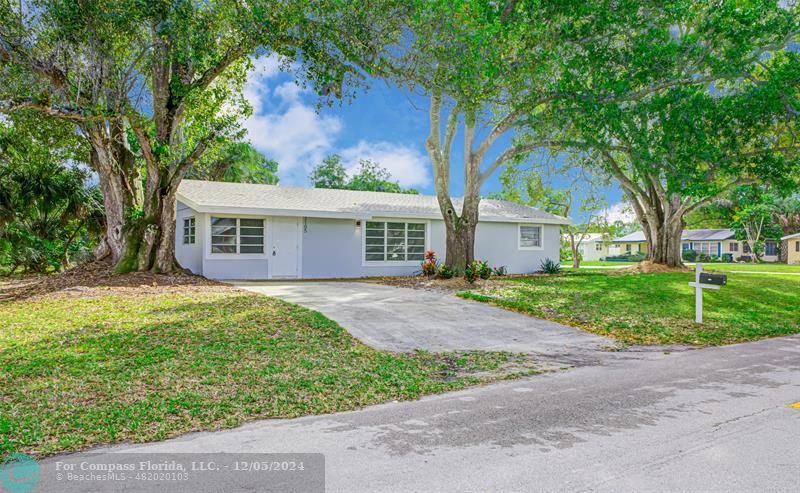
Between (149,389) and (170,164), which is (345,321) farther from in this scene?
(170,164)

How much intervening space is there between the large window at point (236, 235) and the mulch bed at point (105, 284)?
1.68 metres

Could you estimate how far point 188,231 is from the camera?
695 inches

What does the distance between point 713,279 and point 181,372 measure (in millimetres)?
9519

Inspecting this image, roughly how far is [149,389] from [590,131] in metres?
12.4

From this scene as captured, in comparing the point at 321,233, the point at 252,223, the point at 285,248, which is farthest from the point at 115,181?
the point at 321,233

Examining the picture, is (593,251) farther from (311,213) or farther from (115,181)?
(115,181)

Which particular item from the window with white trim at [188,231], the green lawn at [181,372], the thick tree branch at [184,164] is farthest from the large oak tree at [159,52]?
the green lawn at [181,372]

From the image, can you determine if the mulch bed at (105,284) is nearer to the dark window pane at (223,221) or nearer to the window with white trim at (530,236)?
the dark window pane at (223,221)

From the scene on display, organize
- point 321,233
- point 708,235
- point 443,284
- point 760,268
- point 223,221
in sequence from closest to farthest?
point 443,284
point 223,221
point 321,233
point 760,268
point 708,235

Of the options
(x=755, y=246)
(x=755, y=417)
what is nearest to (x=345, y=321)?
(x=755, y=417)

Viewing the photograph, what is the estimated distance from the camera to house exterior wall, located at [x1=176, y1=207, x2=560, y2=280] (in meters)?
16.2

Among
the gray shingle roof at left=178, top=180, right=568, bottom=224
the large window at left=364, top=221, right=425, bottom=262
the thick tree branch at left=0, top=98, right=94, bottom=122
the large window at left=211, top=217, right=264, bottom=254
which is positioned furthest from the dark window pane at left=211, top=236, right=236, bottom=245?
the thick tree branch at left=0, top=98, right=94, bottom=122

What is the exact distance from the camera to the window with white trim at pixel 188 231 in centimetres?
1722

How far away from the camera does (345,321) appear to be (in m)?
9.06
